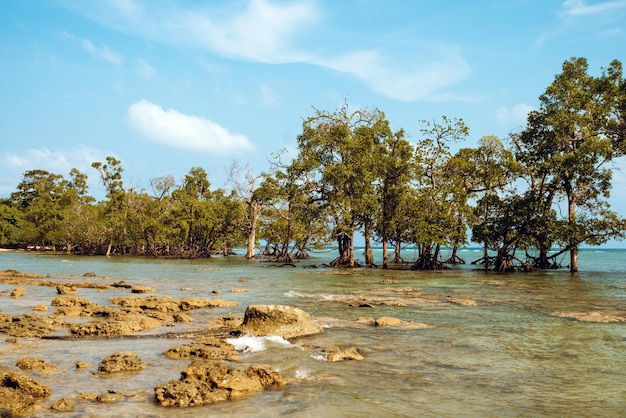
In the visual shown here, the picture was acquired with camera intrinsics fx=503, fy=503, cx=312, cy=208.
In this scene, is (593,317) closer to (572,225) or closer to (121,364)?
(121,364)

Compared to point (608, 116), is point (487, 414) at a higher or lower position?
lower

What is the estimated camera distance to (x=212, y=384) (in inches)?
335

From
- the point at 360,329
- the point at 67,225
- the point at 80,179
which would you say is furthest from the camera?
the point at 80,179

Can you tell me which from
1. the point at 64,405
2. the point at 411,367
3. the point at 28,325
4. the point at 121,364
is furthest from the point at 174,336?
the point at 411,367

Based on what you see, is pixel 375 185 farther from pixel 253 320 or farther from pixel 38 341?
pixel 38 341

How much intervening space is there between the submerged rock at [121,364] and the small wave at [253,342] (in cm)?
256

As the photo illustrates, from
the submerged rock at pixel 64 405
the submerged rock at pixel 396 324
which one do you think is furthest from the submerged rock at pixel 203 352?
the submerged rock at pixel 396 324

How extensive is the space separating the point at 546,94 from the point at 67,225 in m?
71.2

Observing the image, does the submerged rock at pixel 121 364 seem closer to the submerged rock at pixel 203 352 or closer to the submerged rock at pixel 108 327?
the submerged rock at pixel 203 352

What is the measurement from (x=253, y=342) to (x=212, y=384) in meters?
3.76

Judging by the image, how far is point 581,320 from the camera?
648 inches

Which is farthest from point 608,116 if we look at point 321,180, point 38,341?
point 38,341

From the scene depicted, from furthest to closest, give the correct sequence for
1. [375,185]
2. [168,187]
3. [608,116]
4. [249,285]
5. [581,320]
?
[168,187], [375,185], [608,116], [249,285], [581,320]

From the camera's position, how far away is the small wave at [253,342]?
1175 centimetres
